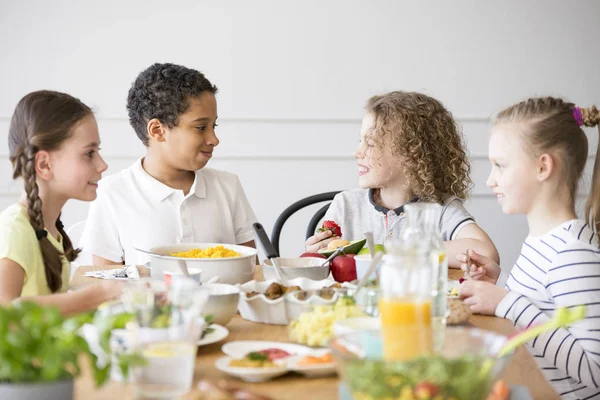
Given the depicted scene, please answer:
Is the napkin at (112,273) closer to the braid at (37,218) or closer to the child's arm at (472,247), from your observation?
the braid at (37,218)

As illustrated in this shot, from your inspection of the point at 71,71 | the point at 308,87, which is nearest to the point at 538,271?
the point at 308,87

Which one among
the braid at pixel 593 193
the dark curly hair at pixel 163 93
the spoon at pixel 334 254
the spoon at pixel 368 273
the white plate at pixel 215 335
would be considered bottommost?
the white plate at pixel 215 335

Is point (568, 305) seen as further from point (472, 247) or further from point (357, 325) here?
point (472, 247)

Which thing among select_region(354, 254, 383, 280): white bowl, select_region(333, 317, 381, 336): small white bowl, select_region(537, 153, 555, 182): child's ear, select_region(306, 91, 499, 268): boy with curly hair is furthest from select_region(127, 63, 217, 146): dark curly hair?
select_region(333, 317, 381, 336): small white bowl

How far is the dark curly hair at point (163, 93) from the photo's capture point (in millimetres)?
2541

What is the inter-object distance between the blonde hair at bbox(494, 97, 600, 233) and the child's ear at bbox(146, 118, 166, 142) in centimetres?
121

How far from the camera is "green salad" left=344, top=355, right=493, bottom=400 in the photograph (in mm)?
829

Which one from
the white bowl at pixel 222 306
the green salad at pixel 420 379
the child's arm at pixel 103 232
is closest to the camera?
the green salad at pixel 420 379

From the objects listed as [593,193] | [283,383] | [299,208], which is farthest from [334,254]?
[299,208]

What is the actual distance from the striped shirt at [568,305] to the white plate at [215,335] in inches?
23.7

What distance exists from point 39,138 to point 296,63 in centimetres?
251

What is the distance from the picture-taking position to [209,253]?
1820mm

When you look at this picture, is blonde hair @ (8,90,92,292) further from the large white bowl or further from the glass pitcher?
the glass pitcher

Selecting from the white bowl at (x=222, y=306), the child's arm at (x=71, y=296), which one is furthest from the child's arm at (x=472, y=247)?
the child's arm at (x=71, y=296)
